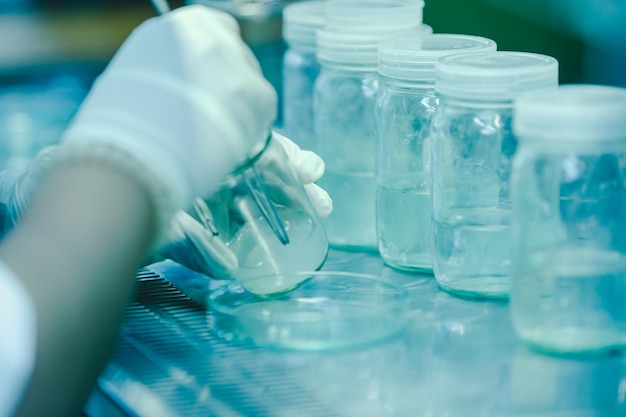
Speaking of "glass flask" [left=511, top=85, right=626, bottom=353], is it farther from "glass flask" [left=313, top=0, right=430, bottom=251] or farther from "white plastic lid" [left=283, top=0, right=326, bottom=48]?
"white plastic lid" [left=283, top=0, right=326, bottom=48]

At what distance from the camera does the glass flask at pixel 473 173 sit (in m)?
1.07

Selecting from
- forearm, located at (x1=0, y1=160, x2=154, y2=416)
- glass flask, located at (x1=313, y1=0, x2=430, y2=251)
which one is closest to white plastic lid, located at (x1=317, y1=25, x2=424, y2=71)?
glass flask, located at (x1=313, y1=0, x2=430, y2=251)

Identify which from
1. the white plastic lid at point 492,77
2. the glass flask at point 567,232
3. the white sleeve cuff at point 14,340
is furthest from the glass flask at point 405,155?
the white sleeve cuff at point 14,340

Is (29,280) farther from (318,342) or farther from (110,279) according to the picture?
(318,342)

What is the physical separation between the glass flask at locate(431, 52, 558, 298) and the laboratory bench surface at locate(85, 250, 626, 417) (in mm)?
39

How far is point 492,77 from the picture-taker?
1036 mm

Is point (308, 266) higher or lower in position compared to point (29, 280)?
lower

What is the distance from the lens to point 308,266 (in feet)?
3.87

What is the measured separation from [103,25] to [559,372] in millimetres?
3077

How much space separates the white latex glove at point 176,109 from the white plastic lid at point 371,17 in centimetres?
33

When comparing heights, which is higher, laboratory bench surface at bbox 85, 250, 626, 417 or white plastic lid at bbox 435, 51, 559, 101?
white plastic lid at bbox 435, 51, 559, 101

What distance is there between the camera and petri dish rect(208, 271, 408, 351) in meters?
1.02

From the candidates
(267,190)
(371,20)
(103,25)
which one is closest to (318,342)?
(267,190)

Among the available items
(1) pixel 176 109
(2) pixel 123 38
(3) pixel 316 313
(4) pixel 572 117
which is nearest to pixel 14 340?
(1) pixel 176 109
